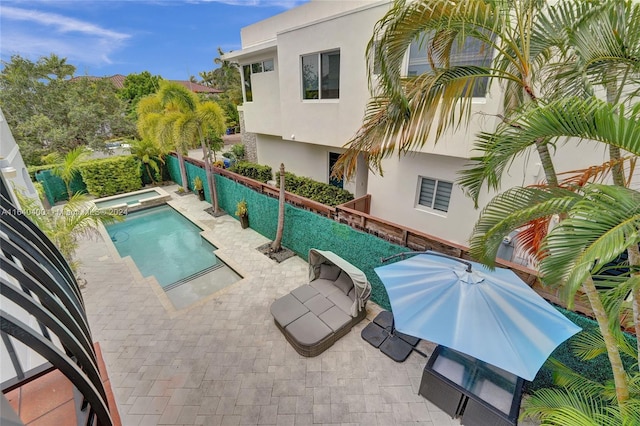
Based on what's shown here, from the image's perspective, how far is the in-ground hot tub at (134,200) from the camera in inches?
547

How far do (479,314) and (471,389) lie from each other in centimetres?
141

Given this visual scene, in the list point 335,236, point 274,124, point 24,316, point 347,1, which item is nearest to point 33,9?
point 24,316

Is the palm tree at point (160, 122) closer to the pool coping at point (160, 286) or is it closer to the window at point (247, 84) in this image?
the pool coping at point (160, 286)

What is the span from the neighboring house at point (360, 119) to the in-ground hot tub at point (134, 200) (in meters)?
8.44

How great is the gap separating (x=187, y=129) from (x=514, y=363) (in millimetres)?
11926

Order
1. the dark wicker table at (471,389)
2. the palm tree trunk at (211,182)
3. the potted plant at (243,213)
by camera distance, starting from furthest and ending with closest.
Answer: the palm tree trunk at (211,182), the potted plant at (243,213), the dark wicker table at (471,389)

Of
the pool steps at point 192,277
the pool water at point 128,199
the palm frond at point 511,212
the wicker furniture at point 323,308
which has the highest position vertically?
the palm frond at point 511,212

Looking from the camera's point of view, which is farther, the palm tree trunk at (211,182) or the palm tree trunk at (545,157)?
the palm tree trunk at (211,182)

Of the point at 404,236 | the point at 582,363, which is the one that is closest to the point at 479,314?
the point at 582,363

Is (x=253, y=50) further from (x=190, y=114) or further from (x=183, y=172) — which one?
(x=183, y=172)

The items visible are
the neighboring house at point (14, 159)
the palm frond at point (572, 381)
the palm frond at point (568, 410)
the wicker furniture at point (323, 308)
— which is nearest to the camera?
the palm frond at point (568, 410)

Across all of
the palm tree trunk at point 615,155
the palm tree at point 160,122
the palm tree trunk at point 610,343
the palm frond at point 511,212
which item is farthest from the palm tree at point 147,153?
the palm tree trunk at point 610,343

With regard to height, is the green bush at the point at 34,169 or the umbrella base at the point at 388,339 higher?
the green bush at the point at 34,169

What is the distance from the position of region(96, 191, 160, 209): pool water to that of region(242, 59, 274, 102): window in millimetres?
7786
